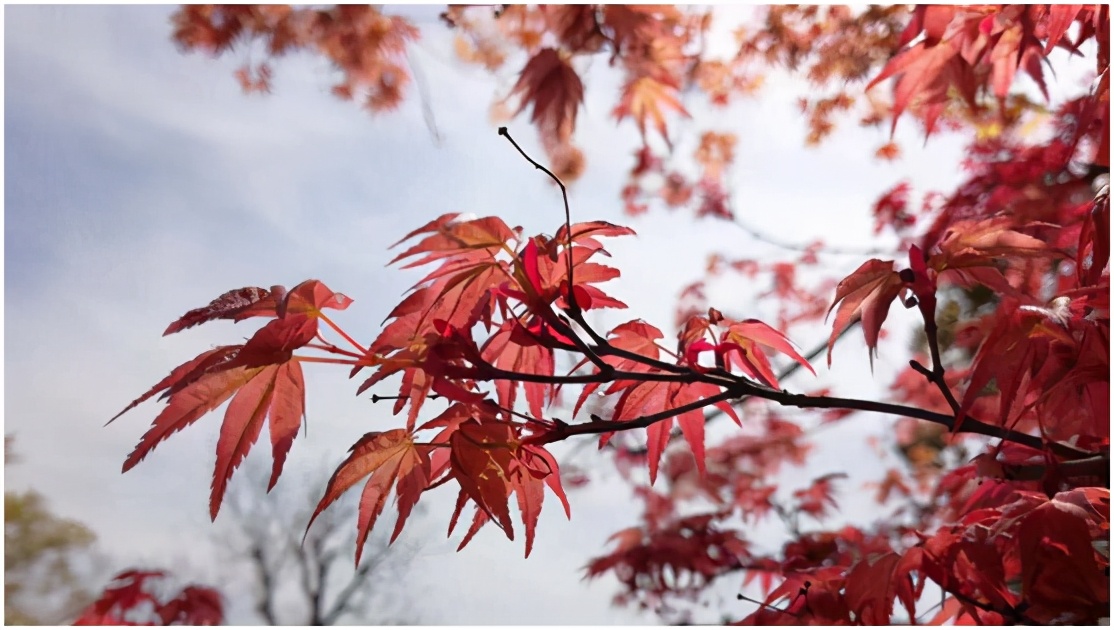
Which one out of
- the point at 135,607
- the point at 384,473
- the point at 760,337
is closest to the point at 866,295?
the point at 760,337

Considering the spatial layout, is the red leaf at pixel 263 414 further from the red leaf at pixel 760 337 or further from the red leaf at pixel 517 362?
the red leaf at pixel 760 337

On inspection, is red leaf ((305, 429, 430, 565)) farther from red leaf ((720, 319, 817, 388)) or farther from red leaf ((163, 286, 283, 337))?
red leaf ((720, 319, 817, 388))

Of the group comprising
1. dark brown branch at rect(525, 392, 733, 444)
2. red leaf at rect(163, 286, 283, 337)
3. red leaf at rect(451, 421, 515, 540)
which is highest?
red leaf at rect(163, 286, 283, 337)

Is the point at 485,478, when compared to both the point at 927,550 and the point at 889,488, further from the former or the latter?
the point at 889,488

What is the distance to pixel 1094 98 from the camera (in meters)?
0.66

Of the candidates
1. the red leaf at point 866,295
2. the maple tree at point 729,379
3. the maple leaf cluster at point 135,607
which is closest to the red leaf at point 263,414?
the maple tree at point 729,379

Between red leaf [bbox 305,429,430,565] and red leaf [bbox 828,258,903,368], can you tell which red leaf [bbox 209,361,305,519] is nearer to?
red leaf [bbox 305,429,430,565]

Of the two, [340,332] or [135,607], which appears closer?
[340,332]

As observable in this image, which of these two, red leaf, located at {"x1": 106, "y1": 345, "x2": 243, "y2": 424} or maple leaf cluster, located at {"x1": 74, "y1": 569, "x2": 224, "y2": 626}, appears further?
maple leaf cluster, located at {"x1": 74, "y1": 569, "x2": 224, "y2": 626}

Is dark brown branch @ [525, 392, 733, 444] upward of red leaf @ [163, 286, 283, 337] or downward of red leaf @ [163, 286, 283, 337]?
downward

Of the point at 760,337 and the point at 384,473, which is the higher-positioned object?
the point at 760,337

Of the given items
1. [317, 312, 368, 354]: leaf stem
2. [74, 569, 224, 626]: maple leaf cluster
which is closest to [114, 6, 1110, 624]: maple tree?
[317, 312, 368, 354]: leaf stem

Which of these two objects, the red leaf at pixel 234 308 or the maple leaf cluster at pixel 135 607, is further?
the maple leaf cluster at pixel 135 607

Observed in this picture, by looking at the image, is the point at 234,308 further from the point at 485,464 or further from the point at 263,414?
the point at 485,464
